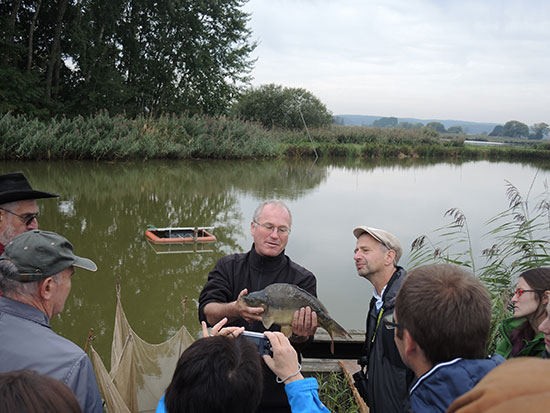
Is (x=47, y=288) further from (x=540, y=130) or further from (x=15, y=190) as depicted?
(x=540, y=130)

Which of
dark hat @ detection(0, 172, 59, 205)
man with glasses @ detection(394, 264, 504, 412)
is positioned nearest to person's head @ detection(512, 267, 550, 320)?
man with glasses @ detection(394, 264, 504, 412)

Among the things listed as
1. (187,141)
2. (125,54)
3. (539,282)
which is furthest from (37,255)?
(125,54)

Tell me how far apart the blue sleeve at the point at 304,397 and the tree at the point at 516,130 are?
3490 inches

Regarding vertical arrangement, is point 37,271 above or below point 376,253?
above

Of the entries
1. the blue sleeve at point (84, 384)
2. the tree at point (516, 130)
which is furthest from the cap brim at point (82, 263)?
the tree at point (516, 130)

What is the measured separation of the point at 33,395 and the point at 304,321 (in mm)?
1623

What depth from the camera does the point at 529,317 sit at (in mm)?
2729

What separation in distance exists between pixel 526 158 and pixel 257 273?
45.9m

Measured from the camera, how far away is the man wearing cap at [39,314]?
1692 millimetres

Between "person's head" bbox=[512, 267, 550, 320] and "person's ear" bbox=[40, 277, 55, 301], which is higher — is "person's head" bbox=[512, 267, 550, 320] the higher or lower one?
the lower one

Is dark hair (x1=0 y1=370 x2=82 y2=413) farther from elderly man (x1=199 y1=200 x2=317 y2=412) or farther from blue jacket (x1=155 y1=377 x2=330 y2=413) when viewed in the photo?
elderly man (x1=199 y1=200 x2=317 y2=412)

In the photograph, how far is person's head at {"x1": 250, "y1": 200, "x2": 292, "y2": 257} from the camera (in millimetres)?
2857

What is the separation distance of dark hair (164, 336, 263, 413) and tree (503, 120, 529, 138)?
88961 millimetres

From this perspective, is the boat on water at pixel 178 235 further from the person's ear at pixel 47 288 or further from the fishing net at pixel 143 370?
the person's ear at pixel 47 288
